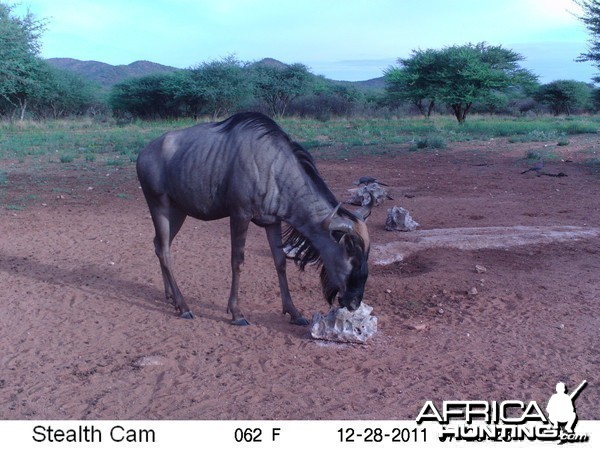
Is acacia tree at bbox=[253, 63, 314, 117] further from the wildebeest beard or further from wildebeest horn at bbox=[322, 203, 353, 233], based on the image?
wildebeest horn at bbox=[322, 203, 353, 233]

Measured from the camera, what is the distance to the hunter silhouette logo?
3449mm

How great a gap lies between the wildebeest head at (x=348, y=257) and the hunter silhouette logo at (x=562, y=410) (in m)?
1.75

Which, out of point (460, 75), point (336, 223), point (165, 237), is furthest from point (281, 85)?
point (336, 223)

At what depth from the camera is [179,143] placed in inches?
237

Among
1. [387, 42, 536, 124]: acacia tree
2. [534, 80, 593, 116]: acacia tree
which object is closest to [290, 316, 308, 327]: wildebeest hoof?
[387, 42, 536, 124]: acacia tree

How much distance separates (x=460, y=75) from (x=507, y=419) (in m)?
31.9

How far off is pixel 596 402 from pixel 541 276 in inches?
110

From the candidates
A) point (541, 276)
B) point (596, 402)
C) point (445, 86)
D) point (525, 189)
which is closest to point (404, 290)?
point (541, 276)

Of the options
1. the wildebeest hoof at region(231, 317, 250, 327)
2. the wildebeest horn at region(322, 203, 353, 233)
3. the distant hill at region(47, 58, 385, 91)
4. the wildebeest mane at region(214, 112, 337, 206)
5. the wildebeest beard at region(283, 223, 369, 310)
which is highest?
the distant hill at region(47, 58, 385, 91)

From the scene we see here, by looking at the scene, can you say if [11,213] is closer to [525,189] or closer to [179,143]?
[179,143]

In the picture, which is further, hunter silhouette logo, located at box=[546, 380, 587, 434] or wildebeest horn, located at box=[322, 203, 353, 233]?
wildebeest horn, located at box=[322, 203, 353, 233]

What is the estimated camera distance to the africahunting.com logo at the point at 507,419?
134 inches

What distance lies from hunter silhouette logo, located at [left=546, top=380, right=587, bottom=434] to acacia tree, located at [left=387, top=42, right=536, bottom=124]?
94.3 ft

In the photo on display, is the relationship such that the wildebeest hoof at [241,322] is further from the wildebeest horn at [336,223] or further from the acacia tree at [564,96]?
the acacia tree at [564,96]
